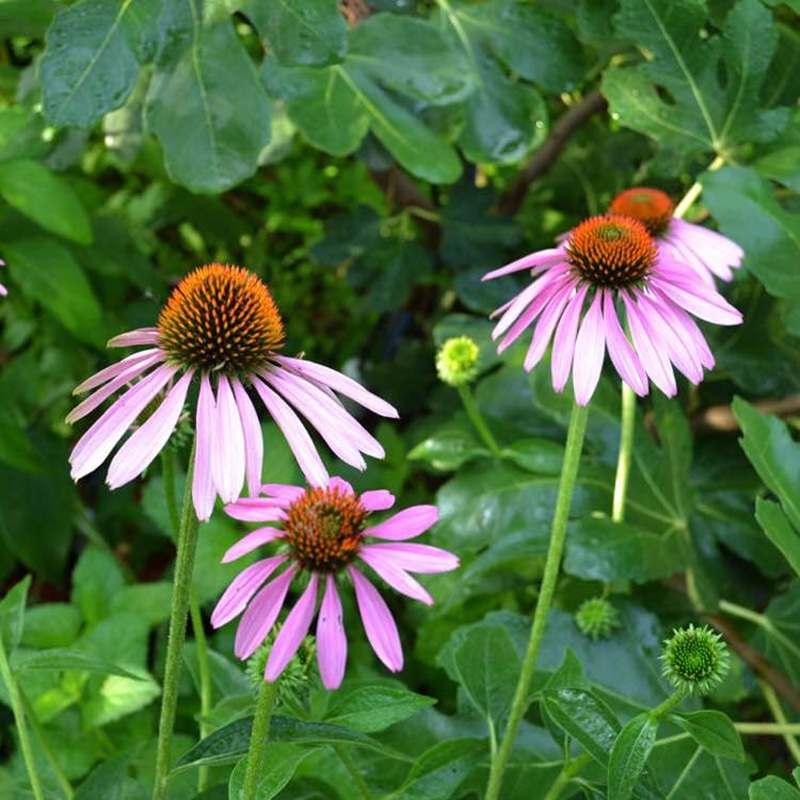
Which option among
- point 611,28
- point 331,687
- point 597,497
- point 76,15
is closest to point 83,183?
point 76,15

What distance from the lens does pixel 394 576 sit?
580 mm

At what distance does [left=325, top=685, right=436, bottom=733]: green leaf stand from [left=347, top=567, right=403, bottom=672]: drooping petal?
0.04 metres

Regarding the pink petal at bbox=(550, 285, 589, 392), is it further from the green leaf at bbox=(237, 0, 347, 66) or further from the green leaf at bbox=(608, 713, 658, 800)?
the green leaf at bbox=(237, 0, 347, 66)

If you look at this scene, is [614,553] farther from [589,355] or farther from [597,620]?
[589,355]

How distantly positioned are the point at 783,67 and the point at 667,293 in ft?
1.87

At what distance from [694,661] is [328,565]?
19 cm

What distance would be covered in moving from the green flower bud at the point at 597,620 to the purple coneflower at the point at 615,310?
295 mm

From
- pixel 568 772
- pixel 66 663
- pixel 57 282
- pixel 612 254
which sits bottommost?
pixel 57 282

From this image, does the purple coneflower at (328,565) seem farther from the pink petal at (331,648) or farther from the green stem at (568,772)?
the green stem at (568,772)

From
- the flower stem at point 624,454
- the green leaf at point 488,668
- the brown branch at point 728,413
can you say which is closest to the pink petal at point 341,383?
the green leaf at point 488,668

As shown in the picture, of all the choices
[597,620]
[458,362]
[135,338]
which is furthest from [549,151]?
[135,338]

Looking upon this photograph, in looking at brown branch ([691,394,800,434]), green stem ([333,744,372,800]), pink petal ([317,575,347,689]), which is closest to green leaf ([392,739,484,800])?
green stem ([333,744,372,800])

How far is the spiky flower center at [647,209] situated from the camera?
97 cm

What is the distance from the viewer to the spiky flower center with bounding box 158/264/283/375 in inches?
24.3
